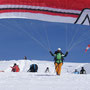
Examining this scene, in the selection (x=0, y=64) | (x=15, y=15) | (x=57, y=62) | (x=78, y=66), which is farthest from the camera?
(x=78, y=66)

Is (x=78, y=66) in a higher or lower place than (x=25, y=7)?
higher

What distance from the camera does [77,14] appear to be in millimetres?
10922

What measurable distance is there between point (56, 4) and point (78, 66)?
28274 mm

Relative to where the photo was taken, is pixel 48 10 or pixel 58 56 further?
pixel 48 10

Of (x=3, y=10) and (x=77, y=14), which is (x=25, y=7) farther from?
(x=77, y=14)

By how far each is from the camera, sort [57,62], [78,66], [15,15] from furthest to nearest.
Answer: [78,66], [15,15], [57,62]

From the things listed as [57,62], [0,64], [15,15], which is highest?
[0,64]

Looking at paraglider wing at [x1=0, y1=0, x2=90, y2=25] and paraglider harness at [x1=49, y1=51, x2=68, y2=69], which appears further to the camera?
paraglider wing at [x1=0, y1=0, x2=90, y2=25]

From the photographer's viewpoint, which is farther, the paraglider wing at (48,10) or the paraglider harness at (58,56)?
the paraglider wing at (48,10)

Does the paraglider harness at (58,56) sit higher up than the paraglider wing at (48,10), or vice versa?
the paraglider wing at (48,10)

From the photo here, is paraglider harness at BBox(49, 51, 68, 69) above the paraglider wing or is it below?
below

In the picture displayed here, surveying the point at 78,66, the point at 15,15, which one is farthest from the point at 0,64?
the point at 15,15

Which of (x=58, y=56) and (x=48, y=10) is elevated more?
(x=48, y=10)

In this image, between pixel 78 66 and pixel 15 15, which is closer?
pixel 15 15
